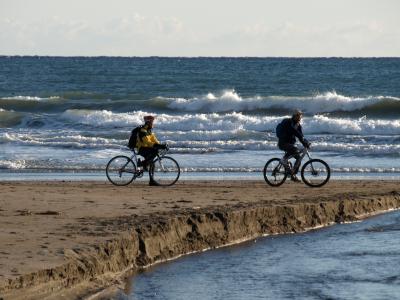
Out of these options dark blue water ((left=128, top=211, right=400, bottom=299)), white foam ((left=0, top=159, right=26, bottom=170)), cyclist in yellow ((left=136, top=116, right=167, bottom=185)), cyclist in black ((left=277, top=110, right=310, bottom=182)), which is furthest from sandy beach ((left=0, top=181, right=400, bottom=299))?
white foam ((left=0, top=159, right=26, bottom=170))

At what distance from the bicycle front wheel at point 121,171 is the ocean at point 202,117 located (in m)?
2.41

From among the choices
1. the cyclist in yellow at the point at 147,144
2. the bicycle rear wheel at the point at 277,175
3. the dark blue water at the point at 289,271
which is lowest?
the dark blue water at the point at 289,271

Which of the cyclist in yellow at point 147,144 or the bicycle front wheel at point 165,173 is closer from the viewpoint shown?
the cyclist in yellow at point 147,144

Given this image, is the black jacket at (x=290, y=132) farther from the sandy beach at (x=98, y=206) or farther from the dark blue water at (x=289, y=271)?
the dark blue water at (x=289, y=271)

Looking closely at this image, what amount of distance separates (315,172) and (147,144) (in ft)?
10.4

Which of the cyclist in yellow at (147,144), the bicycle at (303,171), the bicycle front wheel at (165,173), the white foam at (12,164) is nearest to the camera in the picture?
the cyclist in yellow at (147,144)

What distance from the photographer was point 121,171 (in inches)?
736

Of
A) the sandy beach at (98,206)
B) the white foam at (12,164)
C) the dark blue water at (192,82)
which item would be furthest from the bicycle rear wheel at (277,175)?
the dark blue water at (192,82)

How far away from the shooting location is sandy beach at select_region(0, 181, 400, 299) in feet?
34.1

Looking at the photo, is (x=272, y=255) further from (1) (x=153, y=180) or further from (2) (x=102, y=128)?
(2) (x=102, y=128)

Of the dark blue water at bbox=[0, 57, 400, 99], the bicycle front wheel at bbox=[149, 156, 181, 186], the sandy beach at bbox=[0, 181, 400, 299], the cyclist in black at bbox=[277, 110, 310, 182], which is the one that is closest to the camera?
the sandy beach at bbox=[0, 181, 400, 299]

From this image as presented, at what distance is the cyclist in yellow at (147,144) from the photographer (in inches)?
710

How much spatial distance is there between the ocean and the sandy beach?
10.3ft

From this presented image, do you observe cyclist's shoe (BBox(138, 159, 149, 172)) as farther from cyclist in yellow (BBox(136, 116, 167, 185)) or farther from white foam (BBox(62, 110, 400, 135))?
white foam (BBox(62, 110, 400, 135))
